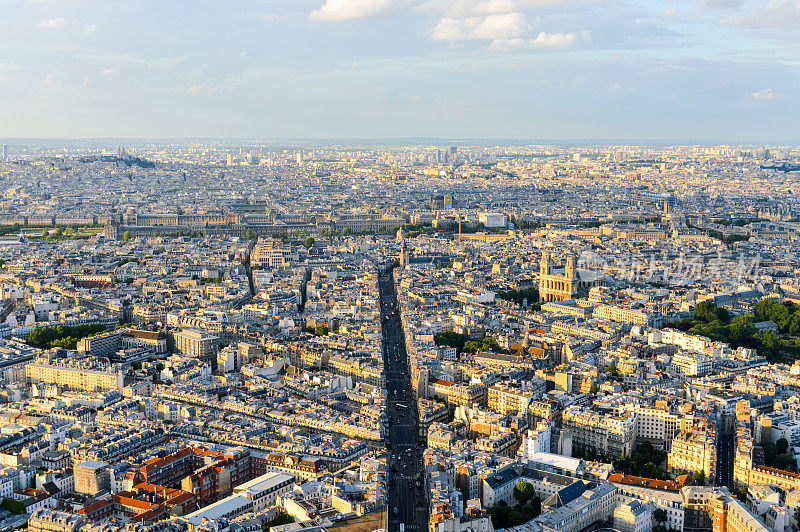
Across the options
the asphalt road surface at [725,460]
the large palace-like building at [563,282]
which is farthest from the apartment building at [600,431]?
the large palace-like building at [563,282]

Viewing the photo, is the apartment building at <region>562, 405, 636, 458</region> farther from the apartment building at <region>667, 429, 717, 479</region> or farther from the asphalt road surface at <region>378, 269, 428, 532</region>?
the asphalt road surface at <region>378, 269, 428, 532</region>

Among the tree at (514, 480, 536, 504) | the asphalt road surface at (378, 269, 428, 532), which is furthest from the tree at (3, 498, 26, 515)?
the tree at (514, 480, 536, 504)

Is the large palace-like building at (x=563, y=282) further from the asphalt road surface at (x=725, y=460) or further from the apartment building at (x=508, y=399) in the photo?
the asphalt road surface at (x=725, y=460)

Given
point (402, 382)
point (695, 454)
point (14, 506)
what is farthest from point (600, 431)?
point (14, 506)

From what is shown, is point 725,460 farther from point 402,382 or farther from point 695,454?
point 402,382

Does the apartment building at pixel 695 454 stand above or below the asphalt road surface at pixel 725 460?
above

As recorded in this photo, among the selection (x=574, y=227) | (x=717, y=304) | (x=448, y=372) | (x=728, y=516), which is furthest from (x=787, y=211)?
(x=728, y=516)

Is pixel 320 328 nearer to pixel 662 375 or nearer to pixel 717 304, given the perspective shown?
pixel 662 375
